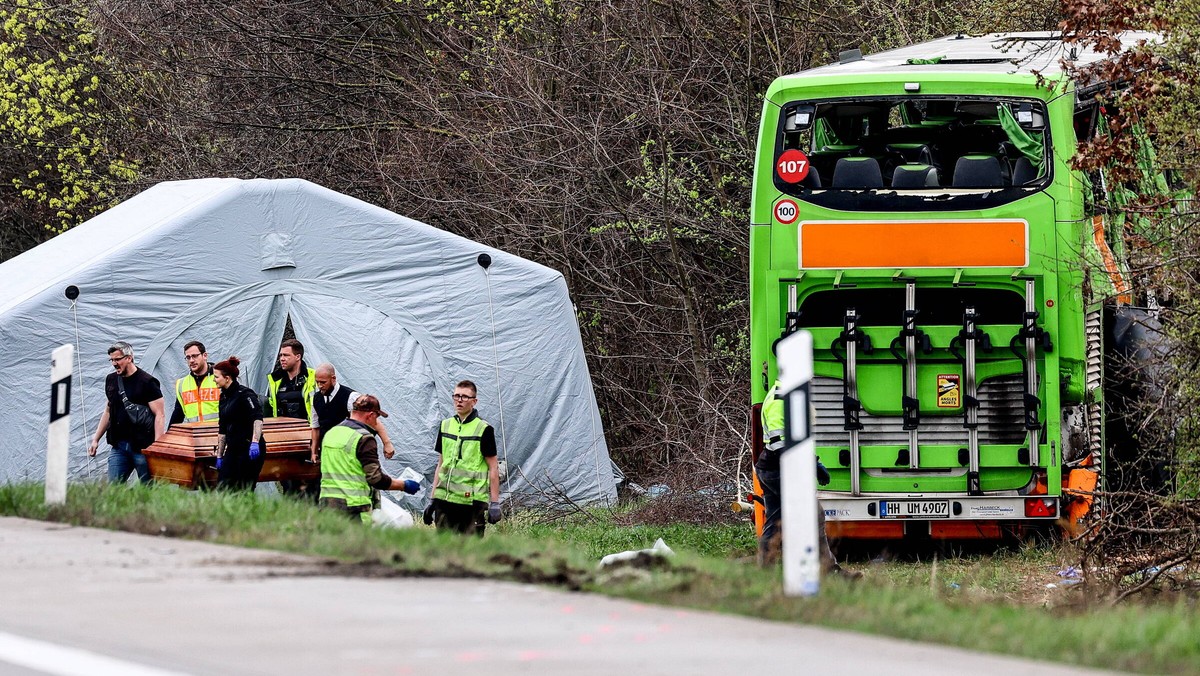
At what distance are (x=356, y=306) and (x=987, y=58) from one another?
7.01 metres

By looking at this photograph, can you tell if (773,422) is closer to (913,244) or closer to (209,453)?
(913,244)

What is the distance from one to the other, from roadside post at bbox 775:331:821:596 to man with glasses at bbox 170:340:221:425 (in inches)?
352

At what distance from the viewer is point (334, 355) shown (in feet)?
56.3

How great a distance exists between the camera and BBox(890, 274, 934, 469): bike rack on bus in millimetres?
12578

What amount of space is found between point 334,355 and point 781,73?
20.7 ft

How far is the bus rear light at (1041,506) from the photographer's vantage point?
41.2 feet

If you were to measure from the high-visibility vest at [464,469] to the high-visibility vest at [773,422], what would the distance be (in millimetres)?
1953

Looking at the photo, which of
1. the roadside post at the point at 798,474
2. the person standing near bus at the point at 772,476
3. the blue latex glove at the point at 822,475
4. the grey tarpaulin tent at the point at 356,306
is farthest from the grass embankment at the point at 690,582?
the grey tarpaulin tent at the point at 356,306

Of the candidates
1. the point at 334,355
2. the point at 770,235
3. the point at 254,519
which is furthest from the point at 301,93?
the point at 254,519

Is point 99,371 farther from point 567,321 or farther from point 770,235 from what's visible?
point 770,235

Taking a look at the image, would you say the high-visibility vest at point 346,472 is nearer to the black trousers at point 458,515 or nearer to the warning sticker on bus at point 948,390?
the black trousers at point 458,515

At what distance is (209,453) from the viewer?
1398 cm

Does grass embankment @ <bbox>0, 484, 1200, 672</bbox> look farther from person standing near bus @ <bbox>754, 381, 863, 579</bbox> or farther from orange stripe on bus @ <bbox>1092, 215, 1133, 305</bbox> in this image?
orange stripe on bus @ <bbox>1092, 215, 1133, 305</bbox>

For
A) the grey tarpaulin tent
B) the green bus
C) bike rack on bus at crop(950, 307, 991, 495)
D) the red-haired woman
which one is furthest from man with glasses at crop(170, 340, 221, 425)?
bike rack on bus at crop(950, 307, 991, 495)
